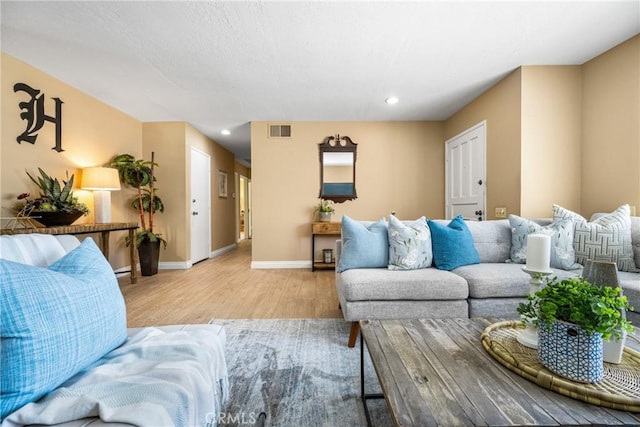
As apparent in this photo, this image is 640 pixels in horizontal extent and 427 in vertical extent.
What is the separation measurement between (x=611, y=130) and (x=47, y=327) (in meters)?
3.97

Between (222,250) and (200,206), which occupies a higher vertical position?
(200,206)

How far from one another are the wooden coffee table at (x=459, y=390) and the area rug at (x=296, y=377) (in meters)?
0.47

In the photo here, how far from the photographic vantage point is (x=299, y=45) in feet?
7.84

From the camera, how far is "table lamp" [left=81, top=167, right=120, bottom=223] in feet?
10.3

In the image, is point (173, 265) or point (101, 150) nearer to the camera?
point (101, 150)

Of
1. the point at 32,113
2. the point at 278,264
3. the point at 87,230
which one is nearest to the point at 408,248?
the point at 278,264

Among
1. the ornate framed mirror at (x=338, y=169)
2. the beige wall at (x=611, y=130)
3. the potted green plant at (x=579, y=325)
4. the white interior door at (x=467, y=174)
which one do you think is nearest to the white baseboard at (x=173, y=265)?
the ornate framed mirror at (x=338, y=169)

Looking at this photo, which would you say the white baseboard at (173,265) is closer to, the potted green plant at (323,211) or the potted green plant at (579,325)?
the potted green plant at (323,211)

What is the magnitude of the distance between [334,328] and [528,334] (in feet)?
4.61

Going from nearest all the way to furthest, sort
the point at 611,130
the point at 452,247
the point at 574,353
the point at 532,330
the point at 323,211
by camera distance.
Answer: the point at 574,353, the point at 532,330, the point at 452,247, the point at 611,130, the point at 323,211

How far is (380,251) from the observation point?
2.17 meters

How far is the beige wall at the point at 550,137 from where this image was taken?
2.82m

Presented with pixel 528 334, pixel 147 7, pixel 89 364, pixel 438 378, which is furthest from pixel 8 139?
pixel 528 334

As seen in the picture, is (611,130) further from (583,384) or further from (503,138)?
(583,384)
